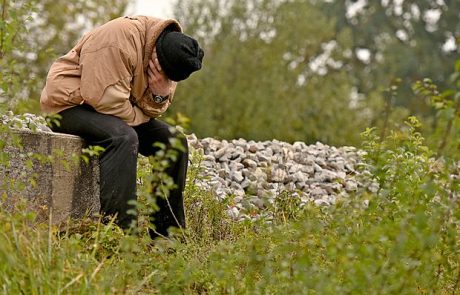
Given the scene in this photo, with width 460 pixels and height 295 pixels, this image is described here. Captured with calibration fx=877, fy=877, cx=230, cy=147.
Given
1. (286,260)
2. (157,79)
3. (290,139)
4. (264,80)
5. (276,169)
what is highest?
(157,79)

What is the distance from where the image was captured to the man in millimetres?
4965

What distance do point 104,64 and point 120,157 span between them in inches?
21.3

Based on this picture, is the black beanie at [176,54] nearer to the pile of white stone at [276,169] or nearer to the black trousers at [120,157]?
the black trousers at [120,157]

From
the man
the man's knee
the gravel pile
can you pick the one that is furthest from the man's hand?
the gravel pile

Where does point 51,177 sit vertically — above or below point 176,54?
below

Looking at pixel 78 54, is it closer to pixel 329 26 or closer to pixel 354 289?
pixel 354 289

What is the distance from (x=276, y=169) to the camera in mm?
7949

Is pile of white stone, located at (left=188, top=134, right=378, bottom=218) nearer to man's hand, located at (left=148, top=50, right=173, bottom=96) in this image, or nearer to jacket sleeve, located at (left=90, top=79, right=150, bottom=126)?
man's hand, located at (left=148, top=50, right=173, bottom=96)

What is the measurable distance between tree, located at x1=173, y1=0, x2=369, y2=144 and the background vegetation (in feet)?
0.12

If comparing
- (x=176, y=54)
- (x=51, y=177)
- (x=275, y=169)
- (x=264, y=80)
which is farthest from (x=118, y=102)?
(x=264, y=80)

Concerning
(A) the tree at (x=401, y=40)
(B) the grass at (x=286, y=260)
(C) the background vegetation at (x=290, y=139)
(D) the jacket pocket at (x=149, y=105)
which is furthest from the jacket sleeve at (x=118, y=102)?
(A) the tree at (x=401, y=40)

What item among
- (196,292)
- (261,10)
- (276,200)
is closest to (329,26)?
(261,10)

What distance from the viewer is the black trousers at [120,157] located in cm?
493

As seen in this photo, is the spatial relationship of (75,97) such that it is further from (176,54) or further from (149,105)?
(176,54)
